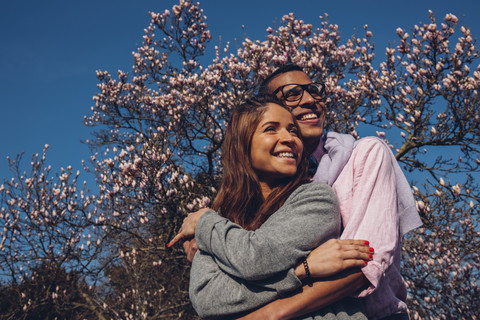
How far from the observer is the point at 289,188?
91.7 inches

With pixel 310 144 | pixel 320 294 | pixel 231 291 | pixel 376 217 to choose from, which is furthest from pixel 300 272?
pixel 310 144

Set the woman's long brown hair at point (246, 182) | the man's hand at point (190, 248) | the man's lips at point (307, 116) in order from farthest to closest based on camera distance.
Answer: the man's lips at point (307, 116), the man's hand at point (190, 248), the woman's long brown hair at point (246, 182)

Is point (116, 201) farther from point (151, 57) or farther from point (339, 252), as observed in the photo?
point (339, 252)

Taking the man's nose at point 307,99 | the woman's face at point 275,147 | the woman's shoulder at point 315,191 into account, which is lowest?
the woman's shoulder at point 315,191

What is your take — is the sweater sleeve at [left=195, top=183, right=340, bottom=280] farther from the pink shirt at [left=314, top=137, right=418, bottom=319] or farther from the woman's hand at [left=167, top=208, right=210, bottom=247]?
the woman's hand at [left=167, top=208, right=210, bottom=247]

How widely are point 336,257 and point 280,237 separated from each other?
0.94ft

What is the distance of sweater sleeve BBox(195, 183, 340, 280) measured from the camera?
1.76 meters

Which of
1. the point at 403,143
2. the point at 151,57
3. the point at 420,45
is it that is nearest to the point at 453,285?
the point at 403,143

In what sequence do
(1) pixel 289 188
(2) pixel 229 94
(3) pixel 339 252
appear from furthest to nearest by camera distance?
(2) pixel 229 94 → (1) pixel 289 188 → (3) pixel 339 252

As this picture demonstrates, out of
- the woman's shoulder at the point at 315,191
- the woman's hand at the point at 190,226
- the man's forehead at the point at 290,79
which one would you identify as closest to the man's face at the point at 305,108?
the man's forehead at the point at 290,79

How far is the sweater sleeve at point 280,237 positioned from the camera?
5.77 ft

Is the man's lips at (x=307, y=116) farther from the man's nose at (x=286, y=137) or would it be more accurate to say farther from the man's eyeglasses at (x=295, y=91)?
the man's nose at (x=286, y=137)

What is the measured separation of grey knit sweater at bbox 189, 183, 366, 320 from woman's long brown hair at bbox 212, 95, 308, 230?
0.29 meters

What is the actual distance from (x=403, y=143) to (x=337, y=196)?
5.62 metres
